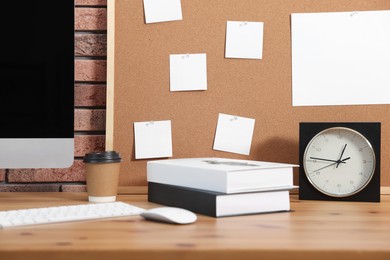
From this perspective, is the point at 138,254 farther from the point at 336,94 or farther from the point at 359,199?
the point at 336,94

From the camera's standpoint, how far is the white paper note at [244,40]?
1354 millimetres

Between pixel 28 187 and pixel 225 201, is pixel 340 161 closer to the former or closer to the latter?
pixel 225 201

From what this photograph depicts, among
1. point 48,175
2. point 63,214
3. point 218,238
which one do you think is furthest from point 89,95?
point 218,238

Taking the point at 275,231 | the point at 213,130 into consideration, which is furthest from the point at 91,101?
the point at 275,231

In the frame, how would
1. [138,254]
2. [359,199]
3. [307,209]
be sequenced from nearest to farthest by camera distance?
[138,254]
[307,209]
[359,199]

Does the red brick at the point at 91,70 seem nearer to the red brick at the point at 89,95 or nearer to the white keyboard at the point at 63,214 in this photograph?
the red brick at the point at 89,95

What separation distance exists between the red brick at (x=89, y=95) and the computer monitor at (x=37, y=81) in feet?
0.71

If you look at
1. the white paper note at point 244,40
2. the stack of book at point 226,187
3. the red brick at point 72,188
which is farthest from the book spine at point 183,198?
the white paper note at point 244,40

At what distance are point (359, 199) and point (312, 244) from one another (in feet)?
1.62

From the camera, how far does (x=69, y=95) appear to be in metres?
1.17

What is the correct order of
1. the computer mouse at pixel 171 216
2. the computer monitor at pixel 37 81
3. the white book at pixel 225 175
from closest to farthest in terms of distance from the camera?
the computer mouse at pixel 171 216 < the white book at pixel 225 175 < the computer monitor at pixel 37 81

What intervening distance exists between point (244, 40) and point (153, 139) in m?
0.33

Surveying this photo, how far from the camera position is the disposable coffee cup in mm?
1162

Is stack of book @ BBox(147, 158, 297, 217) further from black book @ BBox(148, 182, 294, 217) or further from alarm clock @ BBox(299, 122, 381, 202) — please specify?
alarm clock @ BBox(299, 122, 381, 202)
